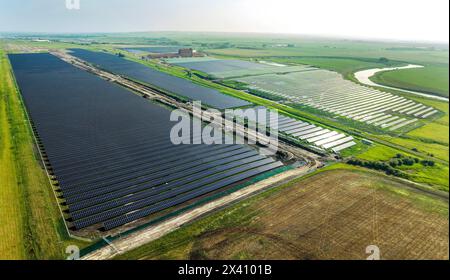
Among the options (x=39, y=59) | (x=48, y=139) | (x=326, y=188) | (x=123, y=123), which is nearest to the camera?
(x=326, y=188)

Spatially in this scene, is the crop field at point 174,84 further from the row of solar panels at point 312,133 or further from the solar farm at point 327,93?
the solar farm at point 327,93

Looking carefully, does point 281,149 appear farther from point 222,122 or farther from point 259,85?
point 259,85

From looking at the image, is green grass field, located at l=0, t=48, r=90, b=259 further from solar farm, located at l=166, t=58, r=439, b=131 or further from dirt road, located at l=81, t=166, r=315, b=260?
solar farm, located at l=166, t=58, r=439, b=131

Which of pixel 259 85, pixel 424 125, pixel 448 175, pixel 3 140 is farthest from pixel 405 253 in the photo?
pixel 259 85

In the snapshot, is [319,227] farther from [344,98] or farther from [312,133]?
[344,98]
